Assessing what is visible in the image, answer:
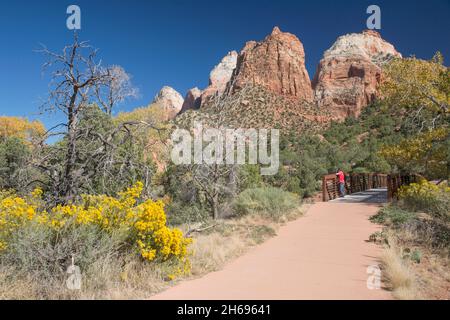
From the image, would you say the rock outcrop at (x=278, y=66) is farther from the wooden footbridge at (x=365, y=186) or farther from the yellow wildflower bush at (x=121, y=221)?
the yellow wildflower bush at (x=121, y=221)

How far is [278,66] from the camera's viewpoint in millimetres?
75938

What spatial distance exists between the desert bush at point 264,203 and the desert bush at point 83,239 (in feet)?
18.3

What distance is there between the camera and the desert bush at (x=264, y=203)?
34.7 ft

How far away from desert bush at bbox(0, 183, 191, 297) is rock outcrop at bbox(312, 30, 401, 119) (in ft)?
225

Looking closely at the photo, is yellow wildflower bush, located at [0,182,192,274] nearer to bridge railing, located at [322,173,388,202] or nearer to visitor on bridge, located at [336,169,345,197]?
bridge railing, located at [322,173,388,202]

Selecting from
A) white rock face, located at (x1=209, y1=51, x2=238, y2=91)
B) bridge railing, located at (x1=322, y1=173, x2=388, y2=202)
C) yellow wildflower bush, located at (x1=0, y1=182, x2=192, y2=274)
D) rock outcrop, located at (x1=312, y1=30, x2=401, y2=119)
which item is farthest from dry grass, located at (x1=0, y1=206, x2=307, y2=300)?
white rock face, located at (x1=209, y1=51, x2=238, y2=91)

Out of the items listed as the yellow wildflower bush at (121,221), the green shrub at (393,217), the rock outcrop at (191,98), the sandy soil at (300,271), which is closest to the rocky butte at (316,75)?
the rock outcrop at (191,98)

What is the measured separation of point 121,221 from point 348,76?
85277 millimetres

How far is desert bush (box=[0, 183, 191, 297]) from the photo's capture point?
14.7ft

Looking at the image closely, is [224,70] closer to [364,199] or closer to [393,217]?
[364,199]

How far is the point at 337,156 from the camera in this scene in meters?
31.8

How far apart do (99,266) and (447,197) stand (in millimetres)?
8709
